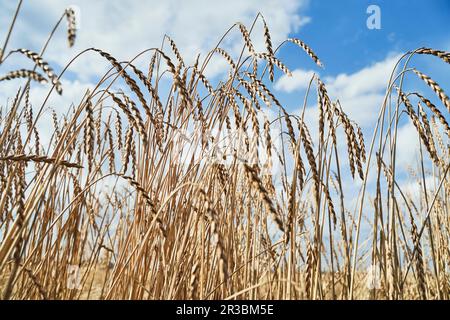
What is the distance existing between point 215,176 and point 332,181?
2.57ft

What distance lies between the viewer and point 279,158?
1.50 meters

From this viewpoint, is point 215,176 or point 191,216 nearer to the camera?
point 191,216

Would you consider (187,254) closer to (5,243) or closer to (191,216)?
(191,216)

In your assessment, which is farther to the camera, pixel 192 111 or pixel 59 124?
pixel 59 124

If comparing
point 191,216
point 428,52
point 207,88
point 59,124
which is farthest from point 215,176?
point 59,124

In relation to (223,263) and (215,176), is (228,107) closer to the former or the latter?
(215,176)

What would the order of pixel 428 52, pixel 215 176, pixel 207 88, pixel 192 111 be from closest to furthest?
pixel 428 52 < pixel 215 176 < pixel 192 111 < pixel 207 88

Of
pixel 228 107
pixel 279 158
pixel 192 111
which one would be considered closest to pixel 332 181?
pixel 279 158

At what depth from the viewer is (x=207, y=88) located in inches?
63.3

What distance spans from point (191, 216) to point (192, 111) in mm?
466
